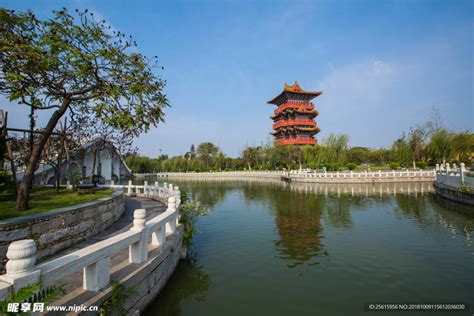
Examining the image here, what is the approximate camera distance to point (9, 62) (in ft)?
21.4

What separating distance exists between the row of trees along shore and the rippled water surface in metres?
21.0

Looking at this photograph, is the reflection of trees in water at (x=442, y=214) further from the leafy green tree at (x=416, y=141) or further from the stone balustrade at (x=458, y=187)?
the leafy green tree at (x=416, y=141)

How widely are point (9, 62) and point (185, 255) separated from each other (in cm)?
669

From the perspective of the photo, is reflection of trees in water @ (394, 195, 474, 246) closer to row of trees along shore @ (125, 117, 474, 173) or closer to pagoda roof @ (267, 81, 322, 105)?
row of trees along shore @ (125, 117, 474, 173)

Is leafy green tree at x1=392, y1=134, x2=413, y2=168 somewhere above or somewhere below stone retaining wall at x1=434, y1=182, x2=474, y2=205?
above

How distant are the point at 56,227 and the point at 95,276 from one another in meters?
2.94

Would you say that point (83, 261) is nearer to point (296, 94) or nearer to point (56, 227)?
point (56, 227)

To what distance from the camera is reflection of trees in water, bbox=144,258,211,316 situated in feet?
16.4

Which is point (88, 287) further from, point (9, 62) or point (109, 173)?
point (109, 173)

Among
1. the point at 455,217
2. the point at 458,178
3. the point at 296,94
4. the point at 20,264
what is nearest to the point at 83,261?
the point at 20,264

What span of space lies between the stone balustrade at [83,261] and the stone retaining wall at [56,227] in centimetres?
151

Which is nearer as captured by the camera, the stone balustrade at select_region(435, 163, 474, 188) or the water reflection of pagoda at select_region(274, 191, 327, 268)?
the water reflection of pagoda at select_region(274, 191, 327, 268)

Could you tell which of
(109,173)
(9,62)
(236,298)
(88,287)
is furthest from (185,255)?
(109,173)

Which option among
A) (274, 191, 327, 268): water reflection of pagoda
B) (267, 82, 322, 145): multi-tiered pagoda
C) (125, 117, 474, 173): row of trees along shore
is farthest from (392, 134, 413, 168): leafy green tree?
(274, 191, 327, 268): water reflection of pagoda
